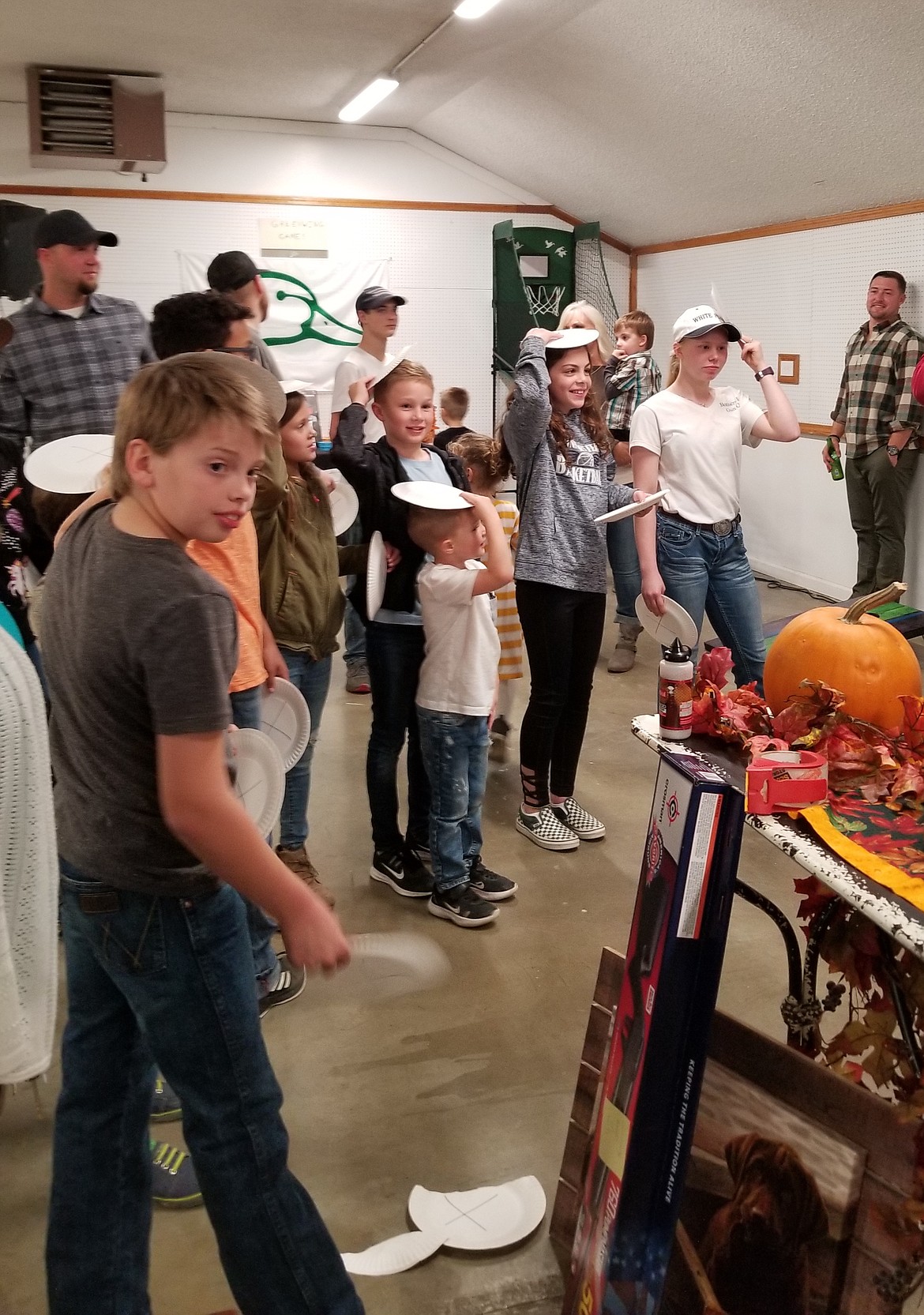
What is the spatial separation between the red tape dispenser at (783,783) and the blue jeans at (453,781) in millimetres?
1368

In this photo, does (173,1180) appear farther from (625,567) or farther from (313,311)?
(313,311)

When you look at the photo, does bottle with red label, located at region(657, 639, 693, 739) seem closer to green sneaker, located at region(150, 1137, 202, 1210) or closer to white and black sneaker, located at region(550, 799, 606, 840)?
green sneaker, located at region(150, 1137, 202, 1210)

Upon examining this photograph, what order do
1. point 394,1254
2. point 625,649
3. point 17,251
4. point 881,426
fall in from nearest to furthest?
point 394,1254 < point 625,649 < point 881,426 < point 17,251

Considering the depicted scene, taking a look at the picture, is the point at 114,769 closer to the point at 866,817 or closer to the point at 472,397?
the point at 866,817

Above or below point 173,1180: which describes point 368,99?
above

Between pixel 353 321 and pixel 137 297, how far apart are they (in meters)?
1.63

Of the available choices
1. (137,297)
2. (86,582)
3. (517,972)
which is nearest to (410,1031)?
(517,972)

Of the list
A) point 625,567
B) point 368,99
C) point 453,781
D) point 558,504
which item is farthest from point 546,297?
point 453,781

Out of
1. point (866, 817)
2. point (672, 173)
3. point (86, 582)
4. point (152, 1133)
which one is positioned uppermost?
point (672, 173)

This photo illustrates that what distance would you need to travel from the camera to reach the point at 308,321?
8.52 metres

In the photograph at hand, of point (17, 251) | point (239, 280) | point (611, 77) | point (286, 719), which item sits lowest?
point (286, 719)

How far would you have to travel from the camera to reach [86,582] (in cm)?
126

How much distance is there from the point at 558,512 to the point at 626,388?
2.96 meters

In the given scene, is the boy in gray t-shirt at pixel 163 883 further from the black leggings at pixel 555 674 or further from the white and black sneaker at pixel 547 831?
the white and black sneaker at pixel 547 831
